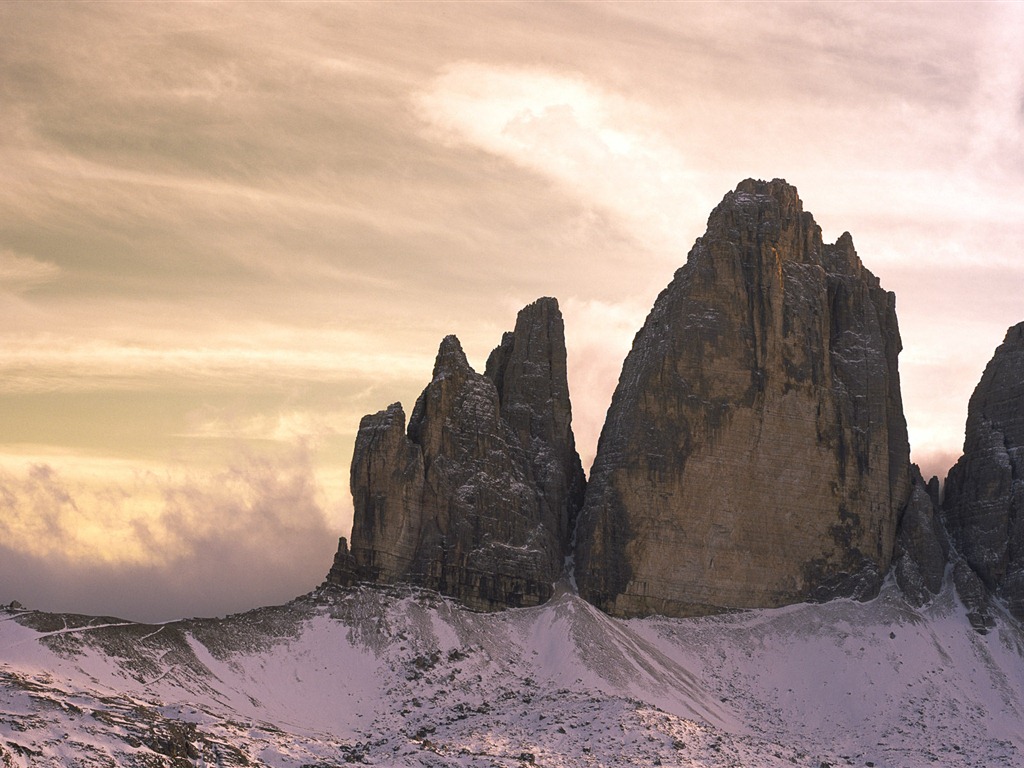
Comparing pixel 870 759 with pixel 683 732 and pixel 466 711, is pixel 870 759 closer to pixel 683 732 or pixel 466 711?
pixel 683 732

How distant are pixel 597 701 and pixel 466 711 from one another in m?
13.1

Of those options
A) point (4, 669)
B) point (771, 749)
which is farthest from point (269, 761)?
point (771, 749)

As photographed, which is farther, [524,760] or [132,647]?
[132,647]

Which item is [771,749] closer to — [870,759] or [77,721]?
[870,759]

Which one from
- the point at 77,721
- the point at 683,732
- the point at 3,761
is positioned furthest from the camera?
the point at 683,732

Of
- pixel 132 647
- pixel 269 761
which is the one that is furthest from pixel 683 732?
pixel 132 647

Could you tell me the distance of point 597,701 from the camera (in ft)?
627

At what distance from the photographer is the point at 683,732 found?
183625 mm

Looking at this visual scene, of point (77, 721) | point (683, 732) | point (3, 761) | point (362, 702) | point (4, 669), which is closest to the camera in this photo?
point (3, 761)

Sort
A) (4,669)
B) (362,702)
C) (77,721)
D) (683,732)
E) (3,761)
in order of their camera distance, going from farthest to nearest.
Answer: (362,702) → (683,732) → (4,669) → (77,721) → (3,761)

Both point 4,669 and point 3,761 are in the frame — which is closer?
point 3,761

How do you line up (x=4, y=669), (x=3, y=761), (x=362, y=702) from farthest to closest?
(x=362, y=702)
(x=4, y=669)
(x=3, y=761)

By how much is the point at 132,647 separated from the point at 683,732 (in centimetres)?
5405

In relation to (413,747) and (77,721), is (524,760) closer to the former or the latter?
(413,747)
